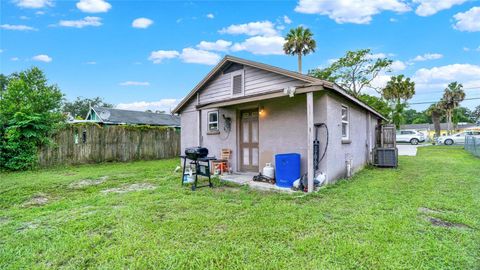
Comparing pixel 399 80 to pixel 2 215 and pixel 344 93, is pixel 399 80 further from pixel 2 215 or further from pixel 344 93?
pixel 2 215

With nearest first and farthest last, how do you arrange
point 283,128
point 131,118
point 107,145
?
point 283,128 → point 107,145 → point 131,118

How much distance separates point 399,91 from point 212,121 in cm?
2563

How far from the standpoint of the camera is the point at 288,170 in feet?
18.8

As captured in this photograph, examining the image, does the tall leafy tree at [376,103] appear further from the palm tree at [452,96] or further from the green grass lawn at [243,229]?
the palm tree at [452,96]

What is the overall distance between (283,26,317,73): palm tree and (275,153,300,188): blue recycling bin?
18.3m

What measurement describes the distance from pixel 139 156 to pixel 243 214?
10.4 m

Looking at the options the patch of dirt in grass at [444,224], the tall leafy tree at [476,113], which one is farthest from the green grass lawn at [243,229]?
the tall leafy tree at [476,113]

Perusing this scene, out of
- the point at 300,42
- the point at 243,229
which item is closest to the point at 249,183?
the point at 243,229

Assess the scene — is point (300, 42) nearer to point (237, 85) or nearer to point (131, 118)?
point (237, 85)

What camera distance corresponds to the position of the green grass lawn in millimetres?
2473

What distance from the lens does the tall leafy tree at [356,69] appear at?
22375mm

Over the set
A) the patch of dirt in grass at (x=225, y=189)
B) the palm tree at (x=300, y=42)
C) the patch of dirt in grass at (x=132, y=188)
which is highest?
the palm tree at (x=300, y=42)

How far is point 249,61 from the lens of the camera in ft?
22.3

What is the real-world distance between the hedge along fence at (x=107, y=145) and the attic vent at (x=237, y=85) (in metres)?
7.45
